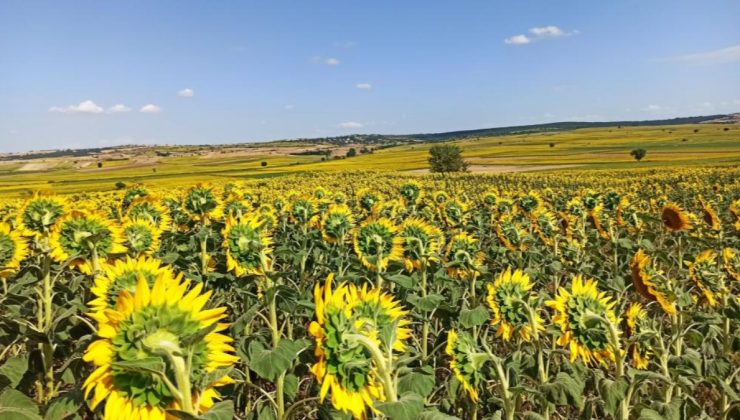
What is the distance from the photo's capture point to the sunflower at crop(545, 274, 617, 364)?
2521 millimetres

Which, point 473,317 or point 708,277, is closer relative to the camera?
point 473,317

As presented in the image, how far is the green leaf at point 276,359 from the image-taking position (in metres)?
2.17

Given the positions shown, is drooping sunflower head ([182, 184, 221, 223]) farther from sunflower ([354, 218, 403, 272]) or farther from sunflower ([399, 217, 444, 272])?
sunflower ([399, 217, 444, 272])

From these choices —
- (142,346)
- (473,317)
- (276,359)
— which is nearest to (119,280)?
(276,359)

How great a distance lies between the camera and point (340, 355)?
1.67 m

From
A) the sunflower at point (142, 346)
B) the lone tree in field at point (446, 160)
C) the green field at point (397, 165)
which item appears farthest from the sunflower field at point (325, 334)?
the lone tree in field at point (446, 160)

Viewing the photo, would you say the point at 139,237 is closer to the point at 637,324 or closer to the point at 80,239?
the point at 80,239

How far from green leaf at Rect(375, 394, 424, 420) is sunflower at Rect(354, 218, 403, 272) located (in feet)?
7.35

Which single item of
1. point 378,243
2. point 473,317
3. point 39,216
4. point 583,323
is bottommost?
point 473,317

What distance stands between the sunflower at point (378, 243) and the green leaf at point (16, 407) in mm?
2418

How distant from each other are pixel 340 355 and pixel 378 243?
2.23m

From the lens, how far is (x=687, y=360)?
132 inches

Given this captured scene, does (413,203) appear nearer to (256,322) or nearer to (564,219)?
(564,219)

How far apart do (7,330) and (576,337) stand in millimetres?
3614
